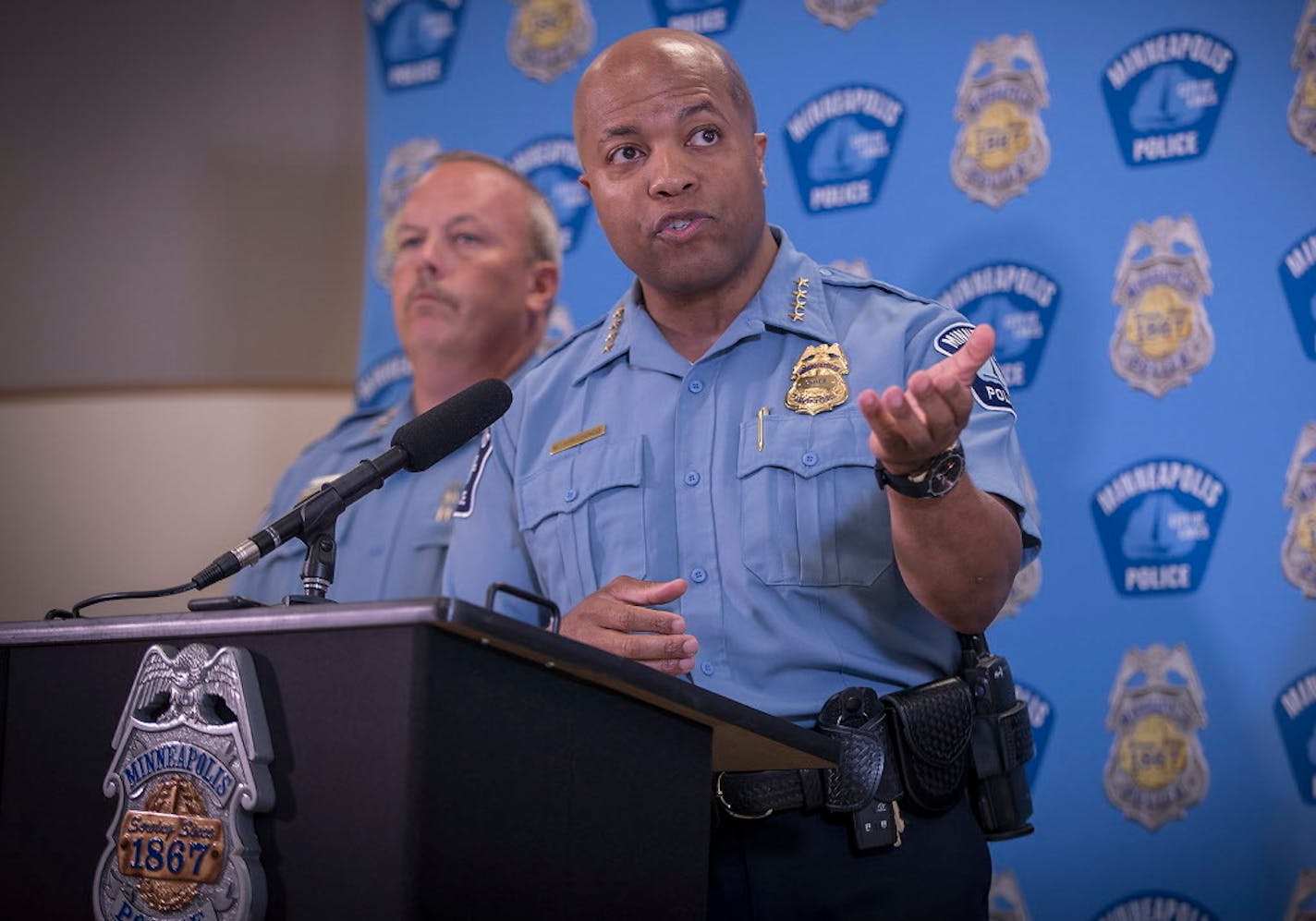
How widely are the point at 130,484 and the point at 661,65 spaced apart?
78.4 inches

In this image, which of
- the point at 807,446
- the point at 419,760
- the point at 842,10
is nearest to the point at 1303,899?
the point at 807,446

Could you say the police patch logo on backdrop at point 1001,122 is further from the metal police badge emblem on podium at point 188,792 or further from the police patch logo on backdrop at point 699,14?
the metal police badge emblem on podium at point 188,792

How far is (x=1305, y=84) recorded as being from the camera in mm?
2027

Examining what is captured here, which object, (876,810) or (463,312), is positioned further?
(463,312)

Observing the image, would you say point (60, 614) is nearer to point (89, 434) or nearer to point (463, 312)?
point (463, 312)

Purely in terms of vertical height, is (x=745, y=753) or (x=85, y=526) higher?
(x=85, y=526)

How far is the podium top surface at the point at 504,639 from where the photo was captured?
0.96m

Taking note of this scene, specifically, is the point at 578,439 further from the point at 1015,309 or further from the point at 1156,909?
the point at 1156,909

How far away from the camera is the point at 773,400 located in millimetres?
1692

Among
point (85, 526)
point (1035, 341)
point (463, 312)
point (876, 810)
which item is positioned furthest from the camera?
point (85, 526)


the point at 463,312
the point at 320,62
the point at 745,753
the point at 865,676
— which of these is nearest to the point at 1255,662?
the point at 865,676

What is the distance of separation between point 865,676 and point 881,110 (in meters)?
1.17

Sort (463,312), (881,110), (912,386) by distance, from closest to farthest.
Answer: (912,386)
(881,110)
(463,312)

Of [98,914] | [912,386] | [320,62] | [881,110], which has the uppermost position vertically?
[320,62]
